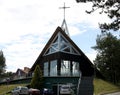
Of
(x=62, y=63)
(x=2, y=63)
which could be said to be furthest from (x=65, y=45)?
(x=2, y=63)

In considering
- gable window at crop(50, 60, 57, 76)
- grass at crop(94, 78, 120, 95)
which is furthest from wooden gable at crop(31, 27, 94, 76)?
grass at crop(94, 78, 120, 95)

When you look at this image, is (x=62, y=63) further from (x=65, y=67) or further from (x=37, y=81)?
(x=37, y=81)

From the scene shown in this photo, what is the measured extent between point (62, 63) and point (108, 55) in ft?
33.0

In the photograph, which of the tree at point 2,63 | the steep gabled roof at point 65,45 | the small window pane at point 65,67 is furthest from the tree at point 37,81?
the tree at point 2,63

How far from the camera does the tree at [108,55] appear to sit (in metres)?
72.2

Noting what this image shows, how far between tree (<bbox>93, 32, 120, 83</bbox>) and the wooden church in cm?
301

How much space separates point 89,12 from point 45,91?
29150 millimetres

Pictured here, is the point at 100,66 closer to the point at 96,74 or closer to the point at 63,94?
the point at 96,74

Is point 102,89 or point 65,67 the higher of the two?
point 65,67

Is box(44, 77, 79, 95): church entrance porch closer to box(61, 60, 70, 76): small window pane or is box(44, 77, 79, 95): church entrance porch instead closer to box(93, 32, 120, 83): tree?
box(61, 60, 70, 76): small window pane

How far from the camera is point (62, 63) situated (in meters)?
67.8

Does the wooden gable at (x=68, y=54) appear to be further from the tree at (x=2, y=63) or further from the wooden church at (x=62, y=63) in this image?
the tree at (x=2, y=63)

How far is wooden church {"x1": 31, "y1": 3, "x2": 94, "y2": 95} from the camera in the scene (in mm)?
63469

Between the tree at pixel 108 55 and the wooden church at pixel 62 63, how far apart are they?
9.88 ft
